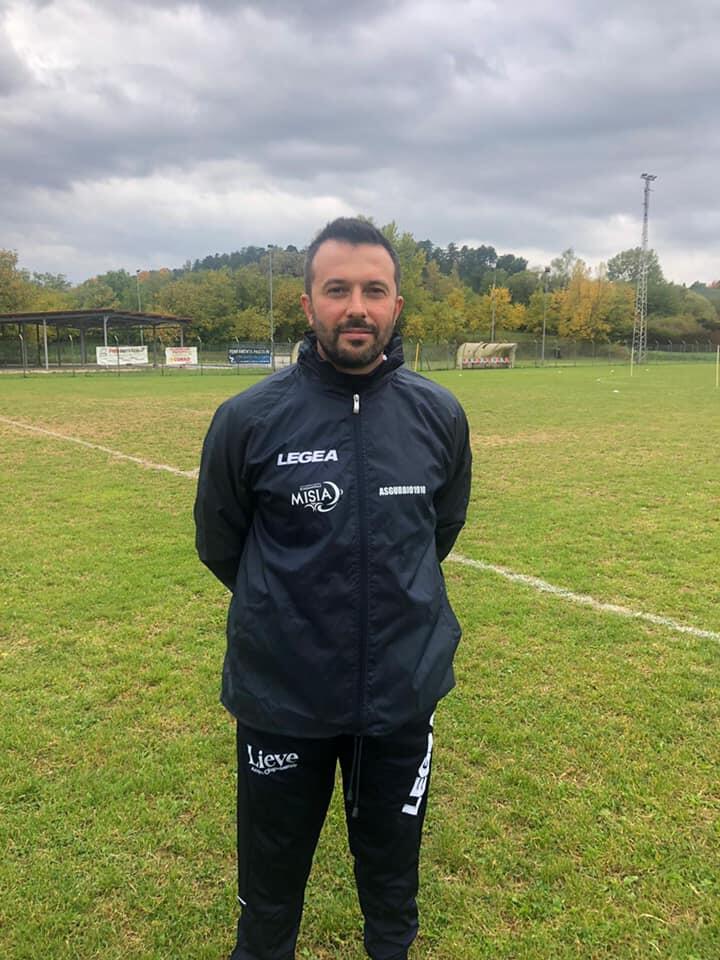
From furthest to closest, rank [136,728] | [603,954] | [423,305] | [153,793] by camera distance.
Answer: [423,305], [136,728], [153,793], [603,954]

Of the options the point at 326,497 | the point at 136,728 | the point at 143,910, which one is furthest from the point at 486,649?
the point at 326,497

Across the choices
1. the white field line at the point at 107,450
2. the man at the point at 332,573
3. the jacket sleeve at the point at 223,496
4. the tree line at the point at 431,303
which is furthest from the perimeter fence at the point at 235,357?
the man at the point at 332,573

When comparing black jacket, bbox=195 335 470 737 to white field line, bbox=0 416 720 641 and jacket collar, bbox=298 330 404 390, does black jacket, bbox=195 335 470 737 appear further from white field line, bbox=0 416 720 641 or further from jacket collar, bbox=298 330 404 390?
white field line, bbox=0 416 720 641

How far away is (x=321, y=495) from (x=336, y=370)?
357mm

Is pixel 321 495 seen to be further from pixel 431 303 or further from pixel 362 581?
pixel 431 303

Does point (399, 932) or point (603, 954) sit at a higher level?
point (399, 932)

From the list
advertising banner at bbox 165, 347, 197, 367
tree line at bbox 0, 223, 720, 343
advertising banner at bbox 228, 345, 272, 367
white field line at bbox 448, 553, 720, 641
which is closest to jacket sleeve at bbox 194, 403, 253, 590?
white field line at bbox 448, 553, 720, 641

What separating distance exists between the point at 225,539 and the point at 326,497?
409 mm

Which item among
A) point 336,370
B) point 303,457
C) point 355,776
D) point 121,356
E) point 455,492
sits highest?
point 121,356

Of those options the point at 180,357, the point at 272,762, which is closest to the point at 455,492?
the point at 272,762

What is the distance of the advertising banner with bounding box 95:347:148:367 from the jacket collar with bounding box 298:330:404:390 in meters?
42.3

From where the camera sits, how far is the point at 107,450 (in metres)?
12.1

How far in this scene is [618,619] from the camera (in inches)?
191

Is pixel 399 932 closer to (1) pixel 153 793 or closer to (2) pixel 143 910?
(2) pixel 143 910
